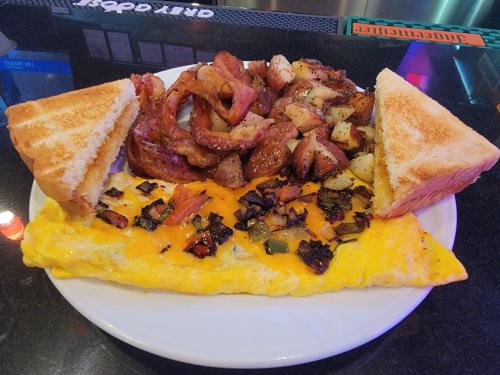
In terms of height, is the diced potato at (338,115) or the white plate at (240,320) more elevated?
the diced potato at (338,115)

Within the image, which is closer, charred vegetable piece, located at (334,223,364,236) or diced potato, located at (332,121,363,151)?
charred vegetable piece, located at (334,223,364,236)

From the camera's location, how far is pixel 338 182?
213 cm

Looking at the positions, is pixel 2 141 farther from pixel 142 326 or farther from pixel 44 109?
pixel 142 326

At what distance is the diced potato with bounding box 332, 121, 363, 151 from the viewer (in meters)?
2.35

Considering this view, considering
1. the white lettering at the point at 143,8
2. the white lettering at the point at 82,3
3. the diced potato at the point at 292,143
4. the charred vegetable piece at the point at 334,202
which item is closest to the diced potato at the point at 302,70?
the diced potato at the point at 292,143

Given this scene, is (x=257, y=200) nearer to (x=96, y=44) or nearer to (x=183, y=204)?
(x=183, y=204)

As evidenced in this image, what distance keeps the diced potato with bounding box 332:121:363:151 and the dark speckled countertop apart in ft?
2.54

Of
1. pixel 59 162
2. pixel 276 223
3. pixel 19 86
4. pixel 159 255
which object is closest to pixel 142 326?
pixel 159 255

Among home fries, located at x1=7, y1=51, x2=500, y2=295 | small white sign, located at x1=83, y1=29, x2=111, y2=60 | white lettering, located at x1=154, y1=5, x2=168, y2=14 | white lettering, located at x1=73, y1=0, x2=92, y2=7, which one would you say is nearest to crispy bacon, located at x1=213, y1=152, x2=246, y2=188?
home fries, located at x1=7, y1=51, x2=500, y2=295

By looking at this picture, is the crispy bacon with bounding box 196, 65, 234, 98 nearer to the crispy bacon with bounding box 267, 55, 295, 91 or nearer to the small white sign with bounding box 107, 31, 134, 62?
the crispy bacon with bounding box 267, 55, 295, 91

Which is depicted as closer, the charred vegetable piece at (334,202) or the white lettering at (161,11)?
the charred vegetable piece at (334,202)

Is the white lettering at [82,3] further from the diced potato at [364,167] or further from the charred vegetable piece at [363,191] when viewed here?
the charred vegetable piece at [363,191]

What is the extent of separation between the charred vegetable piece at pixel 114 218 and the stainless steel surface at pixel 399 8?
198 inches

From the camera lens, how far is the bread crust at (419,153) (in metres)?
1.99
